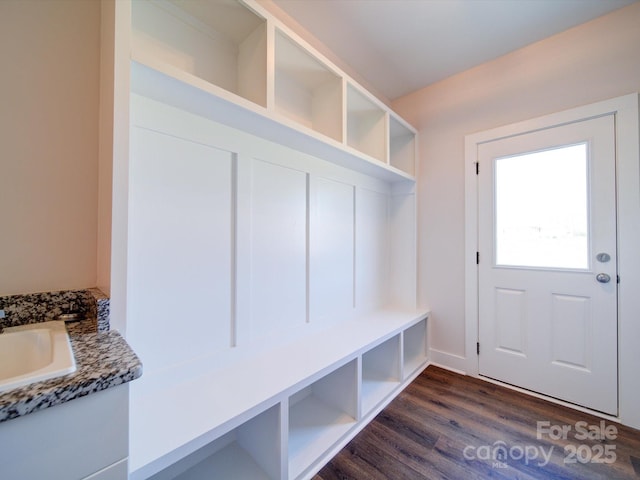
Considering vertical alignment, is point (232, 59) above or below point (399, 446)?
above

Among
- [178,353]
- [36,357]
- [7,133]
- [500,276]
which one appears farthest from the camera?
[500,276]

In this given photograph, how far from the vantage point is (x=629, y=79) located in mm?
1636

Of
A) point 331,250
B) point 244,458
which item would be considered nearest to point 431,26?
point 331,250

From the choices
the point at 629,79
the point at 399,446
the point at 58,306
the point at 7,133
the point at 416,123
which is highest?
the point at 416,123

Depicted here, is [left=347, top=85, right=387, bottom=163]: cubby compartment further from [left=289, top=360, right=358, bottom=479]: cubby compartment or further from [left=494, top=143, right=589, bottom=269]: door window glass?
[left=289, top=360, right=358, bottom=479]: cubby compartment

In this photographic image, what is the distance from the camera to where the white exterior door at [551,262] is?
1707 millimetres

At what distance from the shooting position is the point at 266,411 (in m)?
1.22

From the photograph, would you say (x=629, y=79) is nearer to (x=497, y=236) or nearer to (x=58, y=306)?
(x=497, y=236)

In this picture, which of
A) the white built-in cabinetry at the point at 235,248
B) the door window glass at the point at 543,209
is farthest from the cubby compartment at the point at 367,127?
the door window glass at the point at 543,209

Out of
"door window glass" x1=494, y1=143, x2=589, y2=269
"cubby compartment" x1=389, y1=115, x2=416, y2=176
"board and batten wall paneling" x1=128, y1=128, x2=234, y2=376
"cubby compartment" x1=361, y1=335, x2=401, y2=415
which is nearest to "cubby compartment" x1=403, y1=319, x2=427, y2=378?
"cubby compartment" x1=361, y1=335, x2=401, y2=415

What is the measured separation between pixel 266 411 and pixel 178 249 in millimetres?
891

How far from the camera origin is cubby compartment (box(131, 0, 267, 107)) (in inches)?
47.8

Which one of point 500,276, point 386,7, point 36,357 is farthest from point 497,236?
point 36,357

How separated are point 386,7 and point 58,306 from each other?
2.33 metres
